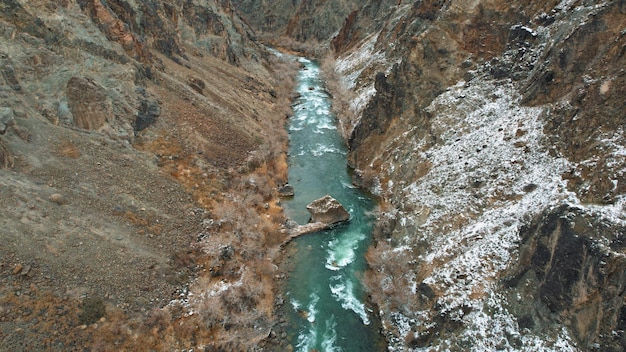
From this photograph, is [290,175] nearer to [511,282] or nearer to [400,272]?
[400,272]

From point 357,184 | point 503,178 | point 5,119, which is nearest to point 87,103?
point 5,119

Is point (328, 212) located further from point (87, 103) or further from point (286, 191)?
point (87, 103)

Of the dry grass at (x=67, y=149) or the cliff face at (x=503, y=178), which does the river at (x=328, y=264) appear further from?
the dry grass at (x=67, y=149)

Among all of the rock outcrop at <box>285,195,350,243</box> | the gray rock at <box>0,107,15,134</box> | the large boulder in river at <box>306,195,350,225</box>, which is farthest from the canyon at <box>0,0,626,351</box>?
the large boulder in river at <box>306,195,350,225</box>

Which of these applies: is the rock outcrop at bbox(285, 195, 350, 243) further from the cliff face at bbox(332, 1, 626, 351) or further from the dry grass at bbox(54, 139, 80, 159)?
the dry grass at bbox(54, 139, 80, 159)

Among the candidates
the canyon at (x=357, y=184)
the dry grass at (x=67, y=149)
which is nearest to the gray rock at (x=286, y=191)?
the canyon at (x=357, y=184)

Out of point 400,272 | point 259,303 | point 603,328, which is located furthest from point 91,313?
point 603,328

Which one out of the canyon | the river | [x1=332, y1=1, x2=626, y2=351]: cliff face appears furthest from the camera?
the river
